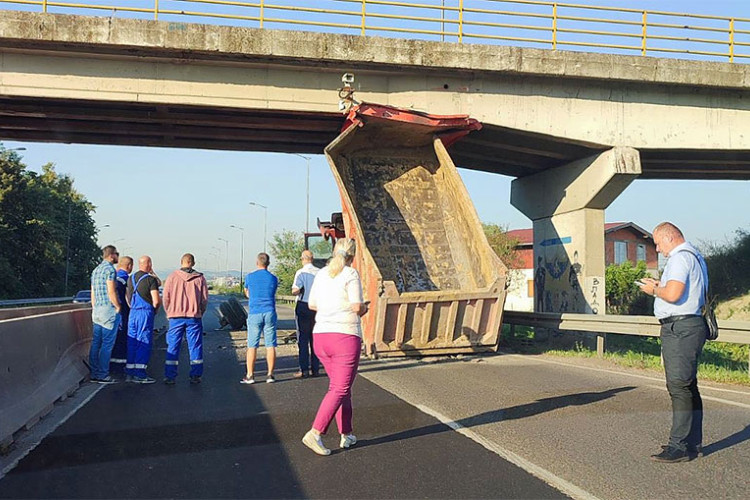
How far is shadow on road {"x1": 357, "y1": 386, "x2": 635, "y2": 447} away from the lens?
21.4ft

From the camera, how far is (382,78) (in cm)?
1655

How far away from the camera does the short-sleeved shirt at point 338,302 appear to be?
5.95m

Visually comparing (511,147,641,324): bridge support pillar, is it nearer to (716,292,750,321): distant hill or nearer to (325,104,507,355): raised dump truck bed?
(325,104,507,355): raised dump truck bed

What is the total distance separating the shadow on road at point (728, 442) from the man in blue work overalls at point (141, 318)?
7.28 m

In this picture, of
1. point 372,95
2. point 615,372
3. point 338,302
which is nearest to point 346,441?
point 338,302

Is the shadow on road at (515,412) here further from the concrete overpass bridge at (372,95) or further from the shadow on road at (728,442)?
the concrete overpass bridge at (372,95)

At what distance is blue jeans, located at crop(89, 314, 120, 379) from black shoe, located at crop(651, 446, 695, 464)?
765cm

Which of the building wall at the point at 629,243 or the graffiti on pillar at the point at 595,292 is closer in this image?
the graffiti on pillar at the point at 595,292

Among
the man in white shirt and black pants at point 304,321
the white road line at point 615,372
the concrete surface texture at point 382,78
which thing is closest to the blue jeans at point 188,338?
the man in white shirt and black pants at point 304,321

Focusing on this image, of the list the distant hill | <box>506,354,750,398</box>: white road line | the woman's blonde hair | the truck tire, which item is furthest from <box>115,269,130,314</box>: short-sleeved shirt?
the distant hill

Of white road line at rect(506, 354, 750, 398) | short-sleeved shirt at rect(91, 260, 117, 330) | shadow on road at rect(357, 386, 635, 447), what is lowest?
white road line at rect(506, 354, 750, 398)

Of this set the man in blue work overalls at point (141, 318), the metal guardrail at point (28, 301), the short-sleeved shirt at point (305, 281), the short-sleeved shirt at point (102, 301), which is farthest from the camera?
the metal guardrail at point (28, 301)

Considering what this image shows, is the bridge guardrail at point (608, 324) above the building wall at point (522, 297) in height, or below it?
above

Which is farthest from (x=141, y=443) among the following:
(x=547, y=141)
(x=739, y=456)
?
(x=547, y=141)
